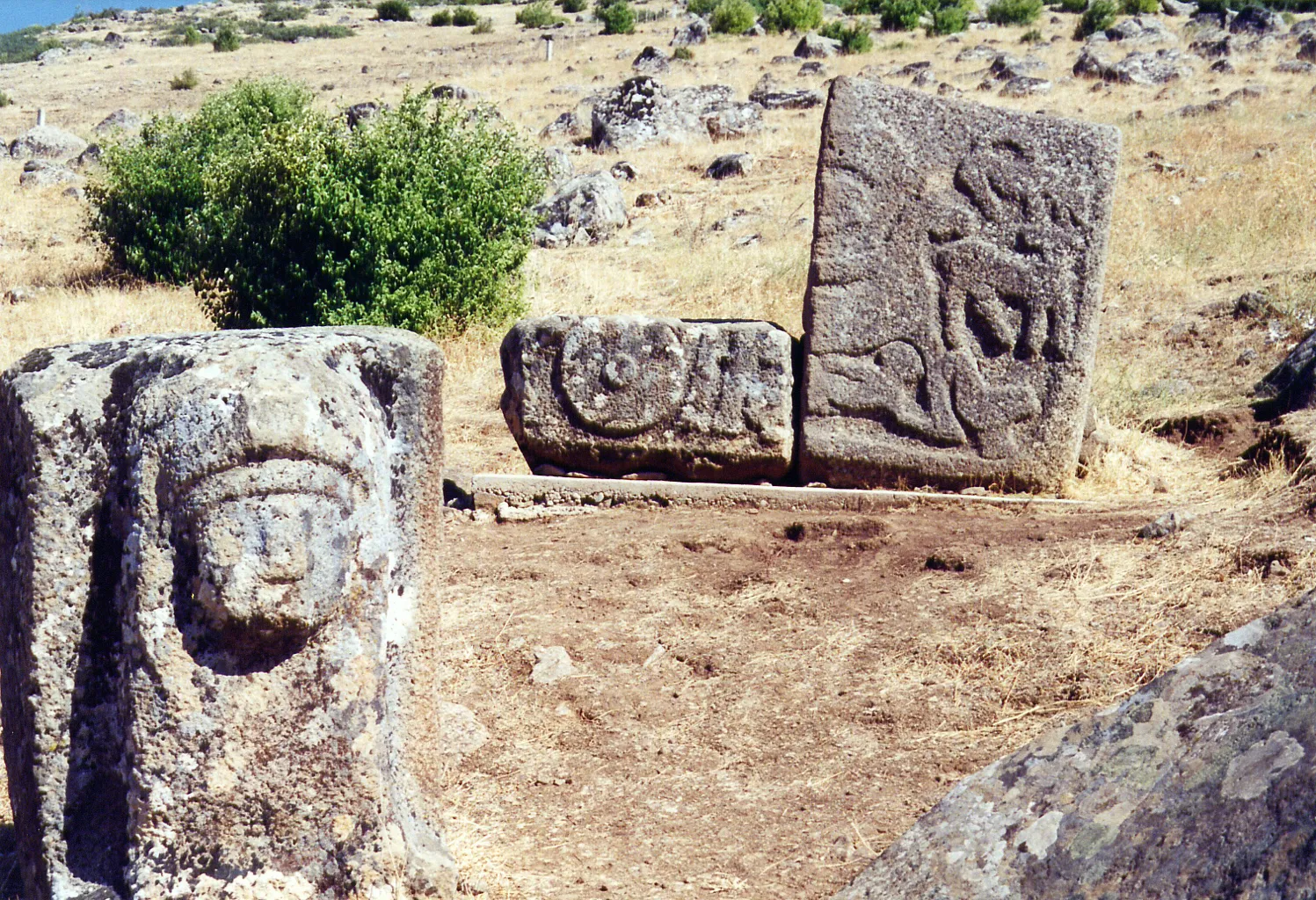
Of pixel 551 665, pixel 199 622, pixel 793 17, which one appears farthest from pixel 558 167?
pixel 793 17

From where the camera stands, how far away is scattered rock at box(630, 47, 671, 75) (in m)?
26.6

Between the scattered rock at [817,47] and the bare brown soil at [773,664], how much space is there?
22.6 m

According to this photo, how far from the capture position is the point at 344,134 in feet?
35.1

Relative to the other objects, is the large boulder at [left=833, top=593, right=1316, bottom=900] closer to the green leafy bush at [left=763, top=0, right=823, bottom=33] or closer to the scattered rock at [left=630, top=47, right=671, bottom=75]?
the scattered rock at [left=630, top=47, right=671, bottom=75]

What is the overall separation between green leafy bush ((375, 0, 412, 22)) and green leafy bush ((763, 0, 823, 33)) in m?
25.0

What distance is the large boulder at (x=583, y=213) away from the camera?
14.3 m

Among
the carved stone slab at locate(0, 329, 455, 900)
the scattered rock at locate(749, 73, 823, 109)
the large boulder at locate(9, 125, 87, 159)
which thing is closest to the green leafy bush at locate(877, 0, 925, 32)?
the scattered rock at locate(749, 73, 823, 109)

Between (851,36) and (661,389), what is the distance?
24.3 metres

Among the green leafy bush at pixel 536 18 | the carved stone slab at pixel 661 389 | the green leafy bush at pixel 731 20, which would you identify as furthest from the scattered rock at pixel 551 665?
the green leafy bush at pixel 536 18

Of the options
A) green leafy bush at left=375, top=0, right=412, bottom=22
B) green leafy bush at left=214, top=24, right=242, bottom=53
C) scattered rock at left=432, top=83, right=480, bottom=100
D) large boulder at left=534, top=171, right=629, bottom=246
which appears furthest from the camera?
green leafy bush at left=375, top=0, right=412, bottom=22

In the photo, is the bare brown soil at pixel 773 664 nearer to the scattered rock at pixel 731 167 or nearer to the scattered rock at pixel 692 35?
the scattered rock at pixel 731 167

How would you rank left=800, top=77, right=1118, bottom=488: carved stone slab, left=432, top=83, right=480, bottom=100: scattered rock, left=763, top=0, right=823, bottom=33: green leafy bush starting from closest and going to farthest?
left=800, top=77, right=1118, bottom=488: carved stone slab < left=432, top=83, right=480, bottom=100: scattered rock < left=763, top=0, right=823, bottom=33: green leafy bush

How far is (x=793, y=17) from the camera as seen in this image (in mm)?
32938

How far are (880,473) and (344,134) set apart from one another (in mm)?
5996
